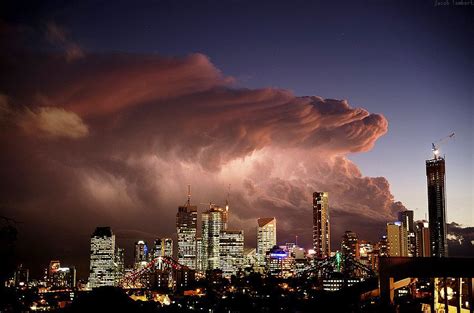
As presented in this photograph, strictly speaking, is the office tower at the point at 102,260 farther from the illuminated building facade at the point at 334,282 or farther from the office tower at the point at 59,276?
the illuminated building facade at the point at 334,282

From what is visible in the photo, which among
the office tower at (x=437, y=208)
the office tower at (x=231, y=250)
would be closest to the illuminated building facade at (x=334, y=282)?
the office tower at (x=437, y=208)

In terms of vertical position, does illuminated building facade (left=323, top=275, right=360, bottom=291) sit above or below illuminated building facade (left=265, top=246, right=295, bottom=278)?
below

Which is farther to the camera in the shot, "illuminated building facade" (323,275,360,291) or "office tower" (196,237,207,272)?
"office tower" (196,237,207,272)

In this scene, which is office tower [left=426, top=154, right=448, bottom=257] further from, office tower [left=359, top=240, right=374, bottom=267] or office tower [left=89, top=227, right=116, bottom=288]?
office tower [left=89, top=227, right=116, bottom=288]

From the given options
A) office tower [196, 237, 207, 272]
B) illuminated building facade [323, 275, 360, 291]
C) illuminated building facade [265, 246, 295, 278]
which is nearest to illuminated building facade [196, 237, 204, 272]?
office tower [196, 237, 207, 272]

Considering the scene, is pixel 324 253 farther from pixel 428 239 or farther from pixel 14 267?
pixel 14 267

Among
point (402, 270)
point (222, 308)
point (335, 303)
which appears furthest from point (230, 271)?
point (402, 270)
